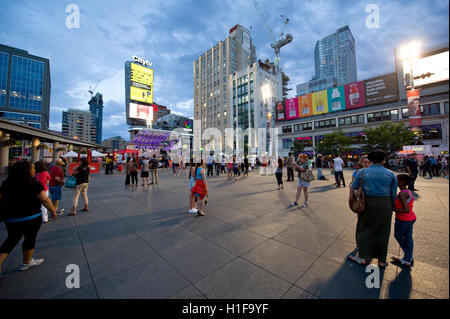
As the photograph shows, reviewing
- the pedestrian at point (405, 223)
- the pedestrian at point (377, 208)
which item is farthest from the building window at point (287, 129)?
the pedestrian at point (377, 208)

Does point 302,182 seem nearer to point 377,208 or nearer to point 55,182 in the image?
point 377,208

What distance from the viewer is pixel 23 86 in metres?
68.4

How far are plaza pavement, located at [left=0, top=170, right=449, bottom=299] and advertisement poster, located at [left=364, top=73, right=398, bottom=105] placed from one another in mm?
42846

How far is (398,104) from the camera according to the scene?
34.0 m

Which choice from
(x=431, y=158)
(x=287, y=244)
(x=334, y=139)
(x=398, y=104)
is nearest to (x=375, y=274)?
(x=287, y=244)

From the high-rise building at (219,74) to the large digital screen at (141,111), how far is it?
29.3 meters

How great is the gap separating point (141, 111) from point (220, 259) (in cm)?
3910

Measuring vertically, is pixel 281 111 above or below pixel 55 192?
above

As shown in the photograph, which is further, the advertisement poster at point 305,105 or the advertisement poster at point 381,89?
the advertisement poster at point 305,105

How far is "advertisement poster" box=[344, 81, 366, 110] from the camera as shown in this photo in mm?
38250

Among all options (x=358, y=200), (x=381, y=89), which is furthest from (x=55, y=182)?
(x=381, y=89)

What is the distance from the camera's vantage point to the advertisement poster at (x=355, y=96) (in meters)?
38.2

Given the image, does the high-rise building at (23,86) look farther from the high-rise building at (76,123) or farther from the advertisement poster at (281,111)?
the advertisement poster at (281,111)
